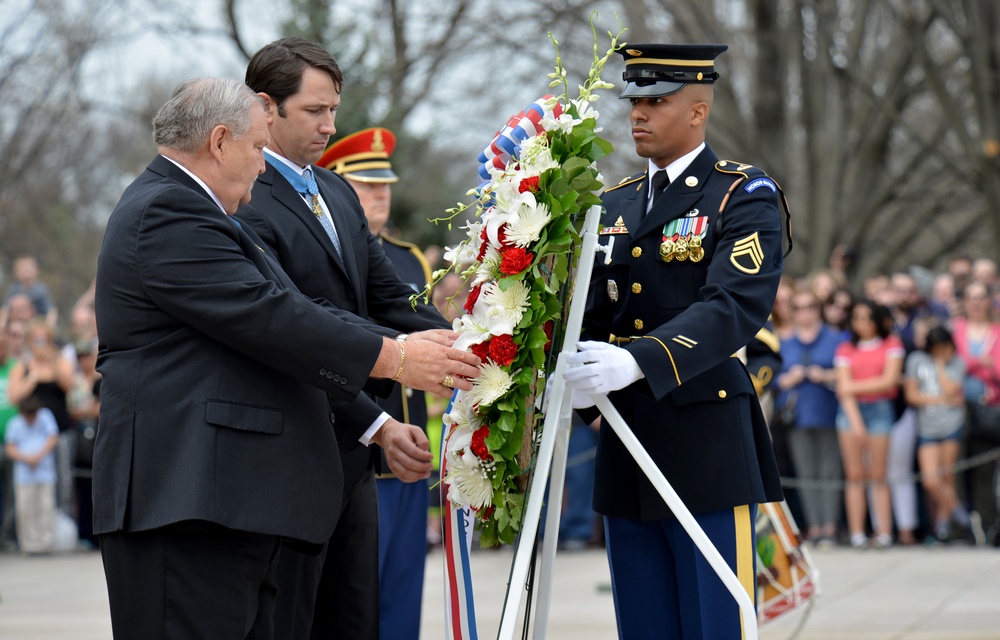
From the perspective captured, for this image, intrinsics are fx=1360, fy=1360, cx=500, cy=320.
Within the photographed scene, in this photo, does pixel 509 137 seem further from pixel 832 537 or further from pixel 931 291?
pixel 931 291

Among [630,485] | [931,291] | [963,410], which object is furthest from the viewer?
[931,291]

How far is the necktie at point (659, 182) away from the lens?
4137 mm

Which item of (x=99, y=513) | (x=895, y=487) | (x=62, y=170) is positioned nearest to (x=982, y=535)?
(x=895, y=487)

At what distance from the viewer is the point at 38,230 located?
3039 cm

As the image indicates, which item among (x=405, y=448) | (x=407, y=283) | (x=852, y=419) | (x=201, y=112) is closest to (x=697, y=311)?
(x=405, y=448)

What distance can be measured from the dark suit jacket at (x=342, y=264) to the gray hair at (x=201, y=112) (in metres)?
0.56

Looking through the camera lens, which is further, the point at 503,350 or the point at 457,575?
the point at 457,575

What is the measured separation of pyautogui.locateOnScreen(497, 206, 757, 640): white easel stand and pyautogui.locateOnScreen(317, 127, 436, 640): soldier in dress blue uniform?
1349mm

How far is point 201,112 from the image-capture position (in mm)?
3449

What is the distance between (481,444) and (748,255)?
0.92 meters

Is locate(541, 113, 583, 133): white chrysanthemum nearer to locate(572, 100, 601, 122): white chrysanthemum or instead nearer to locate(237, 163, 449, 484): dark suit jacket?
locate(572, 100, 601, 122): white chrysanthemum

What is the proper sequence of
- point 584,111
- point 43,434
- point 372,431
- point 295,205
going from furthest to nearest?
point 43,434 < point 372,431 < point 295,205 < point 584,111

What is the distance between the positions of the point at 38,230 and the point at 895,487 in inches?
953

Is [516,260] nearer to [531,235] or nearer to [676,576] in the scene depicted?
[531,235]
